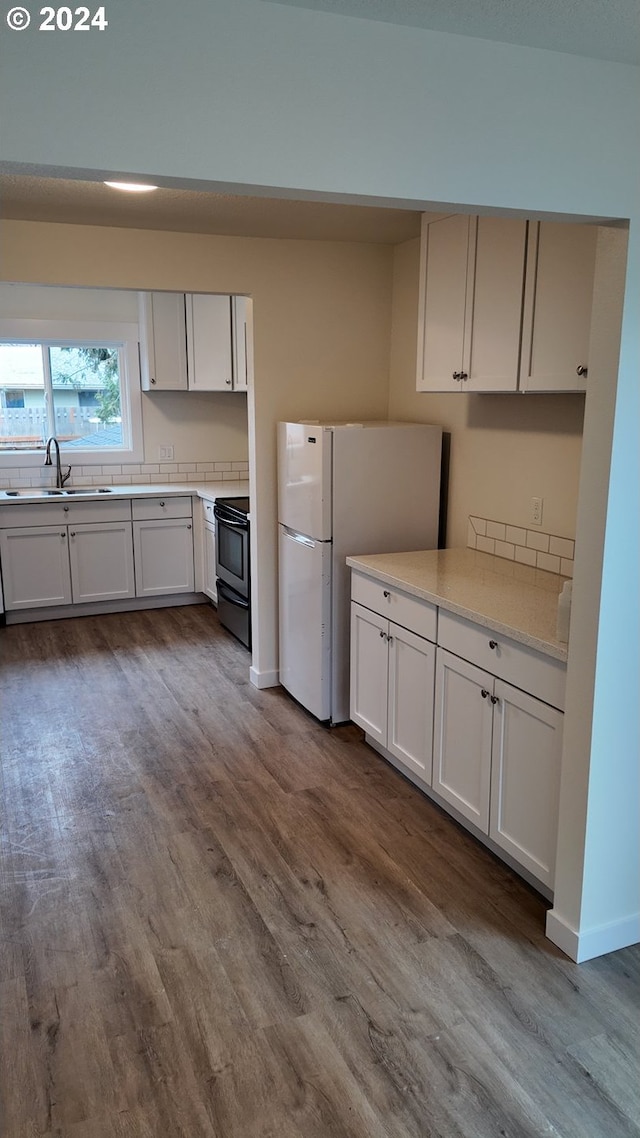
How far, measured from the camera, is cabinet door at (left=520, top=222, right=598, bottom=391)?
2.51 metres

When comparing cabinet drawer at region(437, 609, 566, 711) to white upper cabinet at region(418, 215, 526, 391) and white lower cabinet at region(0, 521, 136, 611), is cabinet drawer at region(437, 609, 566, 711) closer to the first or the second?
white upper cabinet at region(418, 215, 526, 391)

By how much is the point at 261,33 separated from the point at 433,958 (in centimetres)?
240

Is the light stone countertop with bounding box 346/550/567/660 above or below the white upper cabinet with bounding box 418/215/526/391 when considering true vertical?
below

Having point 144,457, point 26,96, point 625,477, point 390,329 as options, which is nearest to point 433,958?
point 625,477

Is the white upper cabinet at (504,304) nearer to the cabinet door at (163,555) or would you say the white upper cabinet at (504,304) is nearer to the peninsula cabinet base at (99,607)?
the cabinet door at (163,555)

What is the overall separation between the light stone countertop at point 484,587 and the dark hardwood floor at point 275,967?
894 mm

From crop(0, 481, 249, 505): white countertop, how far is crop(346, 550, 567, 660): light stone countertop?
2.15 meters

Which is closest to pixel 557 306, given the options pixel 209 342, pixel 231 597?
pixel 231 597

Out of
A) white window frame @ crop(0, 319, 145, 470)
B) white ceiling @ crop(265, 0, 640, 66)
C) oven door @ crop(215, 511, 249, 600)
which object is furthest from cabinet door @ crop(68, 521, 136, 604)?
white ceiling @ crop(265, 0, 640, 66)

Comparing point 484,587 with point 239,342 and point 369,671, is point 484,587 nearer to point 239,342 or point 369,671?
point 369,671

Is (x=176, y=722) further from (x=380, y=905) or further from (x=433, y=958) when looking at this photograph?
(x=433, y=958)

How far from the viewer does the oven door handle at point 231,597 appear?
16.5 ft

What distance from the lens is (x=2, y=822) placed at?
315cm

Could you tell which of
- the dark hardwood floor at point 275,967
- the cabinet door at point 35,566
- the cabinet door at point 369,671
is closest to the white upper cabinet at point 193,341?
the cabinet door at point 35,566
